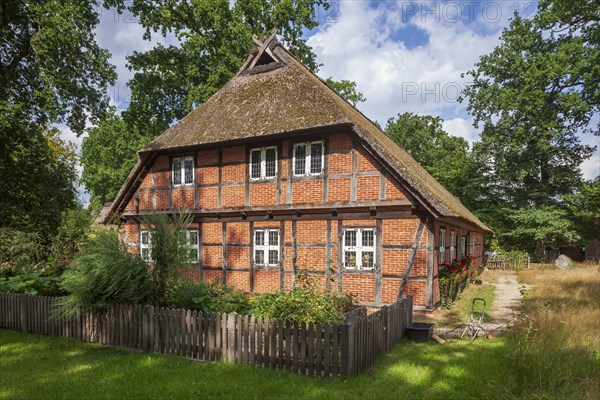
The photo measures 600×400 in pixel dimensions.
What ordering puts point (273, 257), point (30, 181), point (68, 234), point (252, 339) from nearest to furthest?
point (252, 339)
point (273, 257)
point (30, 181)
point (68, 234)

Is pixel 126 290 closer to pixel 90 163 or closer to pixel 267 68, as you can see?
pixel 267 68

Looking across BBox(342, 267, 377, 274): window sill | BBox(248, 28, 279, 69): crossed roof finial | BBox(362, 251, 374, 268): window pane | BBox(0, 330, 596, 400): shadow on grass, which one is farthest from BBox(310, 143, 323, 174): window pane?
BBox(0, 330, 596, 400): shadow on grass

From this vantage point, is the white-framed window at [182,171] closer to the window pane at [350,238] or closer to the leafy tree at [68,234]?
the leafy tree at [68,234]

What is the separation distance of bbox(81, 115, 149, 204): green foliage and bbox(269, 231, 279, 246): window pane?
2118 centimetres

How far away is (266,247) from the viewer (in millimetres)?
13469

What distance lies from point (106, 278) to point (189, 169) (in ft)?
26.1

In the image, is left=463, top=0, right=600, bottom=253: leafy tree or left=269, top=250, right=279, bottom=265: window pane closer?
left=269, top=250, right=279, bottom=265: window pane

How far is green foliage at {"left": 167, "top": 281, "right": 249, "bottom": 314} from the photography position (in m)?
8.23

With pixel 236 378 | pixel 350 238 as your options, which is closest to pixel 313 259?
pixel 350 238

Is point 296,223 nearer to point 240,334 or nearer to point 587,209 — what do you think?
point 240,334

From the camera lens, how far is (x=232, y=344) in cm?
673

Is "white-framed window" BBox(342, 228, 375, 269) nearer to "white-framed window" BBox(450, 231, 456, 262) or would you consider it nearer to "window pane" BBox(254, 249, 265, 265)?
"window pane" BBox(254, 249, 265, 265)

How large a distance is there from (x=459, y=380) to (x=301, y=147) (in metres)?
8.78

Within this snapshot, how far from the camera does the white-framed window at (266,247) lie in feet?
43.8
